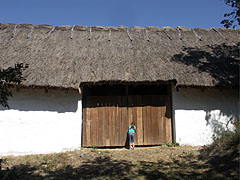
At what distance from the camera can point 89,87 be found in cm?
725

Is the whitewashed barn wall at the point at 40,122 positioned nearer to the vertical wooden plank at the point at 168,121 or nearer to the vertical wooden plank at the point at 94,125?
the vertical wooden plank at the point at 94,125

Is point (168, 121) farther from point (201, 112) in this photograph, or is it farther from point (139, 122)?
point (201, 112)

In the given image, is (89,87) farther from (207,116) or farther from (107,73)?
(207,116)

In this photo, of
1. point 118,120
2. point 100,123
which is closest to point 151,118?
point 118,120

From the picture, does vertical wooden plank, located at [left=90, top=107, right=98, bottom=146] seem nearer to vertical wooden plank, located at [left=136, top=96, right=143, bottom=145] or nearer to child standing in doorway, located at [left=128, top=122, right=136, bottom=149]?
child standing in doorway, located at [left=128, top=122, right=136, bottom=149]

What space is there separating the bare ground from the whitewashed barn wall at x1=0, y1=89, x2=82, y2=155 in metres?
0.39

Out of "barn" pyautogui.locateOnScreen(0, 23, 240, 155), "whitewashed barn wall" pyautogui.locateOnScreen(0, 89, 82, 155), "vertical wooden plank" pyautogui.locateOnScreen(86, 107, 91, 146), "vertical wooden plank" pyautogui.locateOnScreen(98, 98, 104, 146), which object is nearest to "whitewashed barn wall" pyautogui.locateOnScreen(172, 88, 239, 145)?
"barn" pyautogui.locateOnScreen(0, 23, 240, 155)

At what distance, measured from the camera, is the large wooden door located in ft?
22.8

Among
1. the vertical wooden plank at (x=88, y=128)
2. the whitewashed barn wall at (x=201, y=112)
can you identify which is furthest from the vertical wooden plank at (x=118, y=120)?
the whitewashed barn wall at (x=201, y=112)

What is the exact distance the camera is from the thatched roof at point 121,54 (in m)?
6.55

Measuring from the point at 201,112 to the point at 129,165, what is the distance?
3482 millimetres

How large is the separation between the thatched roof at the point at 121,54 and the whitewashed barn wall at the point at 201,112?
26.1 inches

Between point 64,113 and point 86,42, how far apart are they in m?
3.59

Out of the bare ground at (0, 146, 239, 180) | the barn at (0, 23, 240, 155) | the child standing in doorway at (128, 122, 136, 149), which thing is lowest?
the bare ground at (0, 146, 239, 180)
